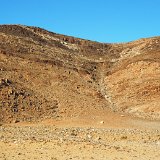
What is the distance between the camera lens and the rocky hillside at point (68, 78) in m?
38.1

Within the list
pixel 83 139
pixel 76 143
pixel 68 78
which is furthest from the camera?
pixel 68 78

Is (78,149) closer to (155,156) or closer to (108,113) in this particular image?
(155,156)

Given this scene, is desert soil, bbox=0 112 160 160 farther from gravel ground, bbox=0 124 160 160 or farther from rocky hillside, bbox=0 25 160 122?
rocky hillside, bbox=0 25 160 122

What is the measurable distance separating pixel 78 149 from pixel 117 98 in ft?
74.8

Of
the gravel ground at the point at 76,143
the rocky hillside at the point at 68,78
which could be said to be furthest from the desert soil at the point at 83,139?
the rocky hillside at the point at 68,78

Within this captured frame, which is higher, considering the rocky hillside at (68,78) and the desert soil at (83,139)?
the rocky hillside at (68,78)

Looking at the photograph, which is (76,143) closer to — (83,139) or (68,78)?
(83,139)

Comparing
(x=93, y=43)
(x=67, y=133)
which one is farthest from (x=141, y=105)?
(x=93, y=43)

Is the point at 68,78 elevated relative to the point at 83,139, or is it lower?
elevated

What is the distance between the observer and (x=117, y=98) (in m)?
44.6

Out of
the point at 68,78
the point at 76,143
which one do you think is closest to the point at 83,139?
the point at 76,143

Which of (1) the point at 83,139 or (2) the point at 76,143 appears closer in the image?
(2) the point at 76,143

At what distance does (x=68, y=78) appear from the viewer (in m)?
46.9

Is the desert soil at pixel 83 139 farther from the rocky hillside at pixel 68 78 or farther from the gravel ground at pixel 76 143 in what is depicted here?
the rocky hillside at pixel 68 78
